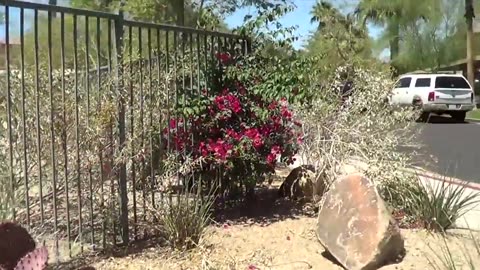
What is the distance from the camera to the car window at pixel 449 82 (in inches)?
1056

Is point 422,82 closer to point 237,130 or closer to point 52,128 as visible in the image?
point 237,130

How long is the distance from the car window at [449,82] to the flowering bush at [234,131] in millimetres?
20859

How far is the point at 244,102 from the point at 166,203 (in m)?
1.48

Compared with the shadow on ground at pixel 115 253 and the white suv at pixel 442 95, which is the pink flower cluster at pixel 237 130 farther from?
the white suv at pixel 442 95

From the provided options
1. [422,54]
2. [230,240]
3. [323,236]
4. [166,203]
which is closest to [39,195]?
[166,203]

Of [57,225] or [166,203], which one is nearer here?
[57,225]

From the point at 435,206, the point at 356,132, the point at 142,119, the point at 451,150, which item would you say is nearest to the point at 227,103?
the point at 142,119

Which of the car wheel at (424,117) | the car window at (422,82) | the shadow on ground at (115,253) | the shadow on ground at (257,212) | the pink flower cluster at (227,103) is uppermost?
the car window at (422,82)

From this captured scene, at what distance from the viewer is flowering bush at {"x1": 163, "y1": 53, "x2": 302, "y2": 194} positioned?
22.0 feet

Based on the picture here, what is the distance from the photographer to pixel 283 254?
19.2ft

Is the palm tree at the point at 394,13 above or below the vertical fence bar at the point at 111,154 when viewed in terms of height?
above

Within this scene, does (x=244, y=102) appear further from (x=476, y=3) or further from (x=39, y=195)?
(x=476, y=3)

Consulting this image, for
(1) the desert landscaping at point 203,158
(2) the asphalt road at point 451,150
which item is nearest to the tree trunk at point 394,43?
(2) the asphalt road at point 451,150

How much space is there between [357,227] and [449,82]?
75.1 ft
